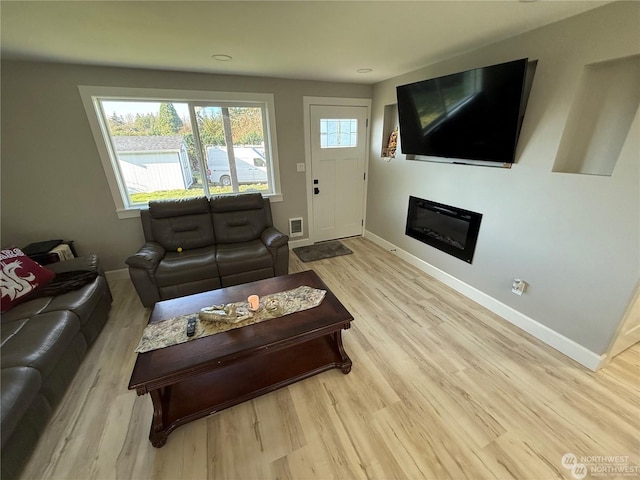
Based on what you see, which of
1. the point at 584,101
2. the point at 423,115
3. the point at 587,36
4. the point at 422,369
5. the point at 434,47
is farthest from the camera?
the point at 423,115

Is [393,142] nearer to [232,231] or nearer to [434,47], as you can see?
[434,47]

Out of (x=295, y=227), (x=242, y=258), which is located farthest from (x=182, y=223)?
(x=295, y=227)

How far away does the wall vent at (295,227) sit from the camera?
3.81 metres

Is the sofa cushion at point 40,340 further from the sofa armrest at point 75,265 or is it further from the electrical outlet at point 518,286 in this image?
the electrical outlet at point 518,286

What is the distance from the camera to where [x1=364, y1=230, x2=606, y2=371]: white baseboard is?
6.00 feet

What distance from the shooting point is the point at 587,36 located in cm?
158

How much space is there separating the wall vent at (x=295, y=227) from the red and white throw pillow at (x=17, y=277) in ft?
8.31

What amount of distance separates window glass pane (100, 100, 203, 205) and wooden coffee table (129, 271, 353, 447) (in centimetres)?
187

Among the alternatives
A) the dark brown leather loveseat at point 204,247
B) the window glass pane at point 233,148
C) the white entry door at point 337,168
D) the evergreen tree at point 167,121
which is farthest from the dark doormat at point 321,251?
the evergreen tree at point 167,121

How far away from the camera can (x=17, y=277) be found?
6.14ft

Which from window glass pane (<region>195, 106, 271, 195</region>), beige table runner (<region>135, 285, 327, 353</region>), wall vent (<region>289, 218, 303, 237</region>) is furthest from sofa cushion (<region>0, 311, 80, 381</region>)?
wall vent (<region>289, 218, 303, 237</region>)

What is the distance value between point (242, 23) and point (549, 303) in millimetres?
3037

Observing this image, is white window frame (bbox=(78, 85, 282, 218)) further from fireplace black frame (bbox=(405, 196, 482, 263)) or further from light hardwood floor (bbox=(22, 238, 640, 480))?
fireplace black frame (bbox=(405, 196, 482, 263))

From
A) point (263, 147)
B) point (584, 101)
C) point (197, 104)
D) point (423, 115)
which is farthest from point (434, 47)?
point (197, 104)
